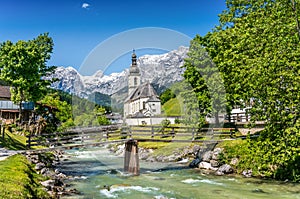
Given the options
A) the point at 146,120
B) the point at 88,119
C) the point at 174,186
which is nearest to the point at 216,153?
the point at 174,186

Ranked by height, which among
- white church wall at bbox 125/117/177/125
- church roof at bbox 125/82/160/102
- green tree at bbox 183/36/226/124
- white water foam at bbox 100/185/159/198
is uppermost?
church roof at bbox 125/82/160/102

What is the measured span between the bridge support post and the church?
4706 cm

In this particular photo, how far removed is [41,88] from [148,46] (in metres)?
19.8

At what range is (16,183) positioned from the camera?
12727mm

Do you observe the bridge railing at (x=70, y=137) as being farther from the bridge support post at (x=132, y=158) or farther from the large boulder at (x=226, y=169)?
the large boulder at (x=226, y=169)

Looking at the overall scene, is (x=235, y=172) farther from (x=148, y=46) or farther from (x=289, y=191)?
(x=148, y=46)

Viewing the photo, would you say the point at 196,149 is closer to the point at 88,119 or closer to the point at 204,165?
the point at 204,165

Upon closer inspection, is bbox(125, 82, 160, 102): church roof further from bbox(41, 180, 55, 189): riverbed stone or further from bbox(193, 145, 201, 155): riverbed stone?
bbox(41, 180, 55, 189): riverbed stone

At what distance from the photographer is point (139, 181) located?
20.2 m

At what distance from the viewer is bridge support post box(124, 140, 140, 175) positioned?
22969 millimetres

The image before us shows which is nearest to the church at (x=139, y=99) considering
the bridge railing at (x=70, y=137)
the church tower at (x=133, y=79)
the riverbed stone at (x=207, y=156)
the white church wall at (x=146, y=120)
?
the church tower at (x=133, y=79)

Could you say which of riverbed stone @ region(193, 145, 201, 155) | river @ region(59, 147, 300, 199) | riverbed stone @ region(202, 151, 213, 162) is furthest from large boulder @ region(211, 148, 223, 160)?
riverbed stone @ region(193, 145, 201, 155)

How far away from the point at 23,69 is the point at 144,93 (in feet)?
161

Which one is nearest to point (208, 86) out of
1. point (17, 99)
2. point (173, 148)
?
point (173, 148)
